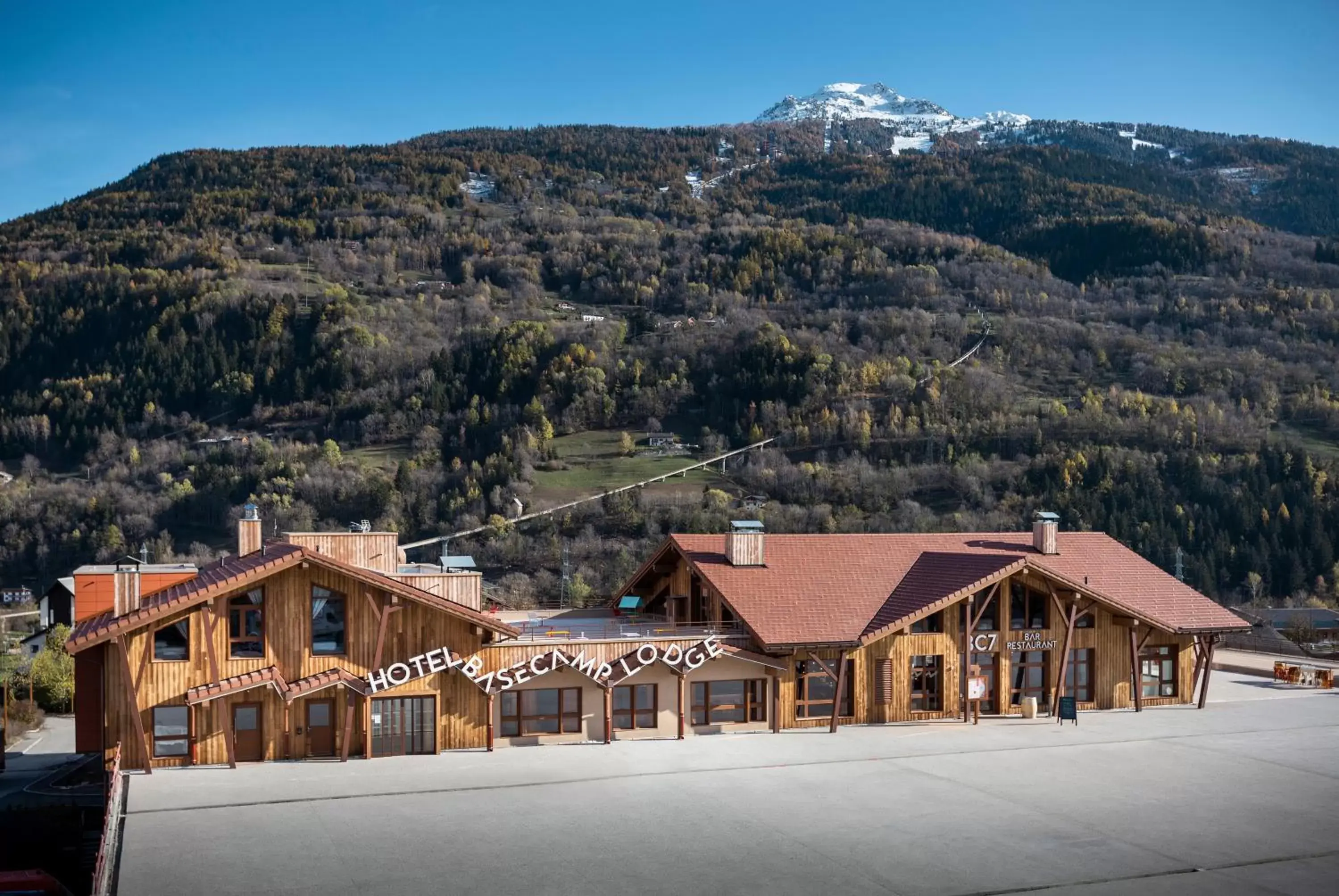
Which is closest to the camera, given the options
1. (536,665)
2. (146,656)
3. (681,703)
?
(146,656)

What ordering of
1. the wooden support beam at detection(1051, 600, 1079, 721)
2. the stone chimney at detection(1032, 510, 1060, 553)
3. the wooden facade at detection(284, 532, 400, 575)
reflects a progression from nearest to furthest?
the wooden facade at detection(284, 532, 400, 575)
the wooden support beam at detection(1051, 600, 1079, 721)
the stone chimney at detection(1032, 510, 1060, 553)

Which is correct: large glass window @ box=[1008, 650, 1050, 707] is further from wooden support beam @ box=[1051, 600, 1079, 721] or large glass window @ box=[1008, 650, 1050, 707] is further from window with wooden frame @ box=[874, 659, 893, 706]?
window with wooden frame @ box=[874, 659, 893, 706]

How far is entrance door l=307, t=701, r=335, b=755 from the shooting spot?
27.2 m

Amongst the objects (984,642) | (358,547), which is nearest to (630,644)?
(358,547)

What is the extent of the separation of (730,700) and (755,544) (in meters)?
4.63

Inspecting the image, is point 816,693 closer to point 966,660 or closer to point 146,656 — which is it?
point 966,660

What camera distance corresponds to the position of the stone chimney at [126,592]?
2628 cm

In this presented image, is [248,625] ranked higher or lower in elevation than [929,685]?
higher

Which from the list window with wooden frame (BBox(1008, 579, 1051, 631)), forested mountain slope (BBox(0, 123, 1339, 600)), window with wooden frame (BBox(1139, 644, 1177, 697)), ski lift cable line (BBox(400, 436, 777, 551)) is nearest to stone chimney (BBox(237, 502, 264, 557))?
window with wooden frame (BBox(1008, 579, 1051, 631))

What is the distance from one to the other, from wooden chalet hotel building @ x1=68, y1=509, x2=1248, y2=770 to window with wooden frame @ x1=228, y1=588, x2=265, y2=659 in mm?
39

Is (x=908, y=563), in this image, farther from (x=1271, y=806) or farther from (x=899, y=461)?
(x=899, y=461)

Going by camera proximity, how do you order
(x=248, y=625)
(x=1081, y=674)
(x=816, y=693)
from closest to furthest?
1. (x=248, y=625)
2. (x=816, y=693)
3. (x=1081, y=674)

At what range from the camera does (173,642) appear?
86.2ft

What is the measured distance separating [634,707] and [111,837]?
12.5 m
